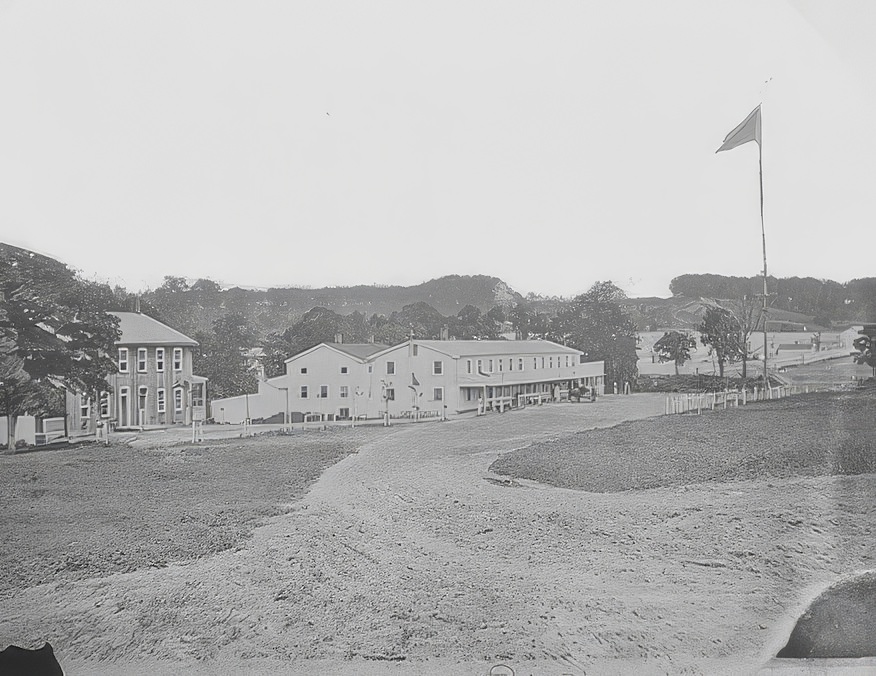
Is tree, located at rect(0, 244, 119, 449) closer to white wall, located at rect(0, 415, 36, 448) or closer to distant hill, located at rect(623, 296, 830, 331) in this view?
white wall, located at rect(0, 415, 36, 448)

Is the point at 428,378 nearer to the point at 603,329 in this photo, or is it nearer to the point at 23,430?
the point at 603,329

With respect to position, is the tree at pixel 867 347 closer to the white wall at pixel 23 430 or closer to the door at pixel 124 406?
the door at pixel 124 406

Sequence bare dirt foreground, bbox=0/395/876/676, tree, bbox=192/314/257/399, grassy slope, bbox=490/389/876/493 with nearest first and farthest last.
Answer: bare dirt foreground, bbox=0/395/876/676 → grassy slope, bbox=490/389/876/493 → tree, bbox=192/314/257/399

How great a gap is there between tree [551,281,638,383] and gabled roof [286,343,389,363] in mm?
594

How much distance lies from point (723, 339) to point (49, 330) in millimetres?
2179

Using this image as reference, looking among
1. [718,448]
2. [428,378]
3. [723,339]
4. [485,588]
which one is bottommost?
[485,588]

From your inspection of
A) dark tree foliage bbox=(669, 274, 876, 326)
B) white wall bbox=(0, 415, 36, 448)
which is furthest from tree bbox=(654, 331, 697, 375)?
white wall bbox=(0, 415, 36, 448)

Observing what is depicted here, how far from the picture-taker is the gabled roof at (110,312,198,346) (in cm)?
208

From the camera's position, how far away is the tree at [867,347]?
209cm

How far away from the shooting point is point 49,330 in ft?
6.86

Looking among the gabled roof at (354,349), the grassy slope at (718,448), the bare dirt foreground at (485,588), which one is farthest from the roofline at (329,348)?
the grassy slope at (718,448)

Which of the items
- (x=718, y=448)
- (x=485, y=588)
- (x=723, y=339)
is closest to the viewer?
(x=485, y=588)

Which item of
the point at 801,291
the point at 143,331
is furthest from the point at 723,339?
the point at 143,331

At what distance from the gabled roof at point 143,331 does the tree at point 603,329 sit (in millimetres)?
1240
